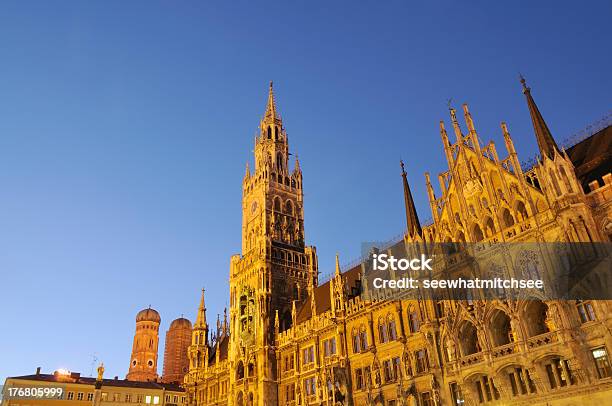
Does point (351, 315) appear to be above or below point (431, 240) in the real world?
below

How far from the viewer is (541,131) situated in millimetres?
37562

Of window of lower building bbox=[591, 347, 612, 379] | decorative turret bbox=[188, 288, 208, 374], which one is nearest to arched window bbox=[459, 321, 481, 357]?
window of lower building bbox=[591, 347, 612, 379]

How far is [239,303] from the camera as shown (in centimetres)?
6881

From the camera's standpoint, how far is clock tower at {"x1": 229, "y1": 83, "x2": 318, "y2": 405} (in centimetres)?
6147

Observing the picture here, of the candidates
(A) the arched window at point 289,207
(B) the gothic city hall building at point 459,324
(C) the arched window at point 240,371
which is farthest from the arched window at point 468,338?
(A) the arched window at point 289,207

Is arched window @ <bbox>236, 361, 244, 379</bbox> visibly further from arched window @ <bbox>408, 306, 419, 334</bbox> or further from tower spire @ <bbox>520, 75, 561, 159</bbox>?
tower spire @ <bbox>520, 75, 561, 159</bbox>

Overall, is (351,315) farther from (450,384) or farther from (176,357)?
(176,357)

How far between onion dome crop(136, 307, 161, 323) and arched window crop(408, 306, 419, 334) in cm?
11877

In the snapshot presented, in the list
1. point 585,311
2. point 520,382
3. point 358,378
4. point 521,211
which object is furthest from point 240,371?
point 585,311

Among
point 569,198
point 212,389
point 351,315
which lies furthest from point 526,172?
point 212,389

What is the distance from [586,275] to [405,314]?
17.1 metres

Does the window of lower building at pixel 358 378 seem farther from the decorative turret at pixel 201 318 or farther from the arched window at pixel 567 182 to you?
the decorative turret at pixel 201 318

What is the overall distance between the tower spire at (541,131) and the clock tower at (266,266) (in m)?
38.2

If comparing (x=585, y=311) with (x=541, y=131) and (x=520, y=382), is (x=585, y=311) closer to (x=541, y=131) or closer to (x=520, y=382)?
(x=520, y=382)
